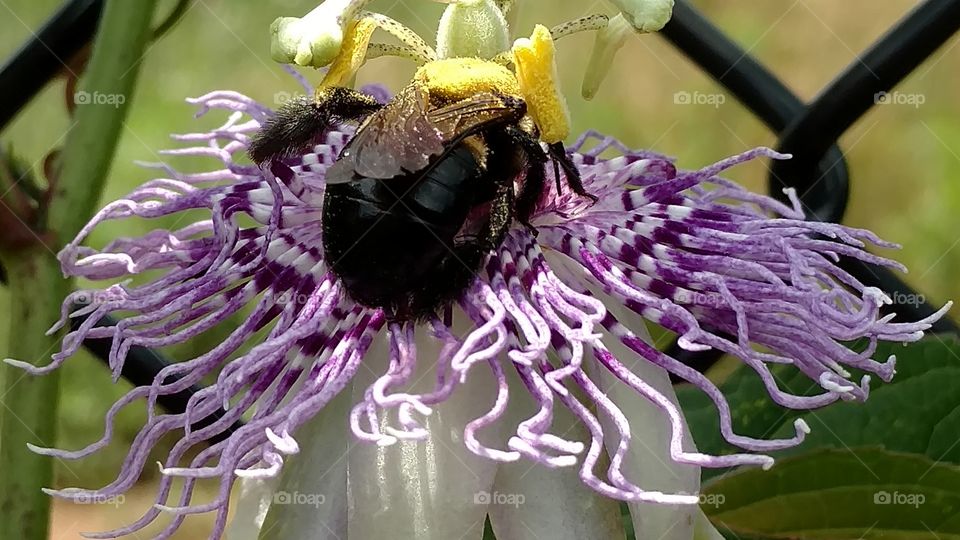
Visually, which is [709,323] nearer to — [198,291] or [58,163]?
[198,291]

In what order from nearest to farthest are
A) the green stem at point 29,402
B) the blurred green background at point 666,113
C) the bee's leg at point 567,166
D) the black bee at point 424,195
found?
the black bee at point 424,195 < the bee's leg at point 567,166 < the green stem at point 29,402 < the blurred green background at point 666,113

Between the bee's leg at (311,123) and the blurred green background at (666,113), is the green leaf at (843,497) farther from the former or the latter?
the blurred green background at (666,113)

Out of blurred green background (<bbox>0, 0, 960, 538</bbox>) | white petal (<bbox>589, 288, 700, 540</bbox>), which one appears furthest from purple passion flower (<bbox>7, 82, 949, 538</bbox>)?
blurred green background (<bbox>0, 0, 960, 538</bbox>)

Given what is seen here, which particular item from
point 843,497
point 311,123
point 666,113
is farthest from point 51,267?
point 666,113

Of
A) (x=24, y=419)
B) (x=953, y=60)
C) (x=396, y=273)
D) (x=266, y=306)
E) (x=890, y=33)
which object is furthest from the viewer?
(x=953, y=60)

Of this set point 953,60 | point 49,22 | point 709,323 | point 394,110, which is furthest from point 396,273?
point 953,60

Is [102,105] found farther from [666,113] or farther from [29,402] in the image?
[666,113]

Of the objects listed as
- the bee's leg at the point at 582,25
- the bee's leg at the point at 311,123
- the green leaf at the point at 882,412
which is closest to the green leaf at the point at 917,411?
the green leaf at the point at 882,412
